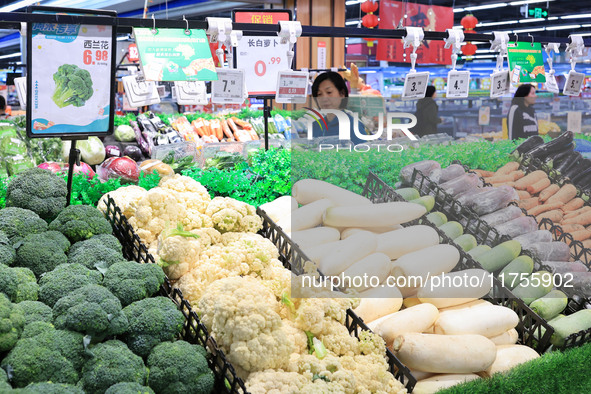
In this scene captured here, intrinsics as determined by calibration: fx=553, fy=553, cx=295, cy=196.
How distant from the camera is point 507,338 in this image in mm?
2168

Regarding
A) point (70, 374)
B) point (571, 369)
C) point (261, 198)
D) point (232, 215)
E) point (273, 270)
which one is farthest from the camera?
point (261, 198)

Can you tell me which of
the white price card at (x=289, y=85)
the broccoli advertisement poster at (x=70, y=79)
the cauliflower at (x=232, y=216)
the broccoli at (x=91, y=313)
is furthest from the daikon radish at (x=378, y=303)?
the broccoli advertisement poster at (x=70, y=79)

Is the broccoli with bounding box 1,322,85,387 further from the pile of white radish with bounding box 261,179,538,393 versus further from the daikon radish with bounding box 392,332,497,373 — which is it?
the daikon radish with bounding box 392,332,497,373

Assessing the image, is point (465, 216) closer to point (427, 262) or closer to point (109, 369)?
point (427, 262)

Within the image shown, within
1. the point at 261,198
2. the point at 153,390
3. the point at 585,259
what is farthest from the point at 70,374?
the point at 585,259

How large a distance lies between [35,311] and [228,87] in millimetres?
1578

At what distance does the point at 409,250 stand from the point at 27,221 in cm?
153

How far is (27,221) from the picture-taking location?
7.27ft

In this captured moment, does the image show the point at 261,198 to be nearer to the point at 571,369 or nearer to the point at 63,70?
the point at 63,70

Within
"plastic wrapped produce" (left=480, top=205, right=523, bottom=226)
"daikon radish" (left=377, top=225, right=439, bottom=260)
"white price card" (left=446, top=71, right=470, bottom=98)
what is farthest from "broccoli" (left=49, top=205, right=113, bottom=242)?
"white price card" (left=446, top=71, right=470, bottom=98)

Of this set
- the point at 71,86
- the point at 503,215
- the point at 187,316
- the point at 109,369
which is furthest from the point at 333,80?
the point at 109,369

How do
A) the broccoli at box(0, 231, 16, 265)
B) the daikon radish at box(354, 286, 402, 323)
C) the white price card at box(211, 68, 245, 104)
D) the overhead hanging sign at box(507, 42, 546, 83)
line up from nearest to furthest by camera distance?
the broccoli at box(0, 231, 16, 265)
the daikon radish at box(354, 286, 402, 323)
the white price card at box(211, 68, 245, 104)
the overhead hanging sign at box(507, 42, 546, 83)

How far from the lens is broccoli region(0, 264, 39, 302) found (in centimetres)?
180

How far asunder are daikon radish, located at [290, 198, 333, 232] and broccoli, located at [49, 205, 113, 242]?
2.61 feet
